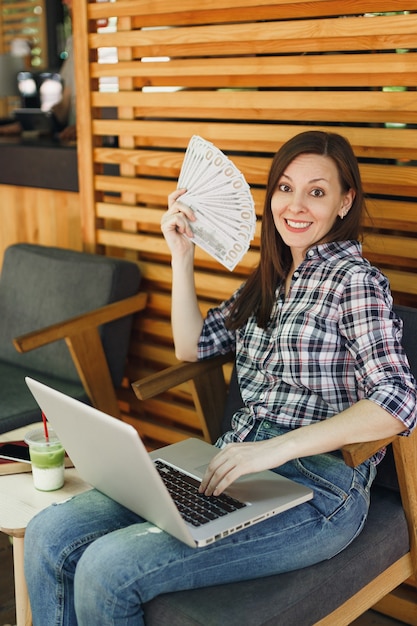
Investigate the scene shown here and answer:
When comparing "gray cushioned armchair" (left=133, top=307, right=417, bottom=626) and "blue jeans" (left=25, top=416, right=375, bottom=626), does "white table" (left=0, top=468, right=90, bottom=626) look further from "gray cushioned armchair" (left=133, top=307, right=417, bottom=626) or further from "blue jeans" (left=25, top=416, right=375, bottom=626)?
"gray cushioned armchair" (left=133, top=307, right=417, bottom=626)

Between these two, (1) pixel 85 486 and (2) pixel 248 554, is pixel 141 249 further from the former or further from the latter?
(2) pixel 248 554

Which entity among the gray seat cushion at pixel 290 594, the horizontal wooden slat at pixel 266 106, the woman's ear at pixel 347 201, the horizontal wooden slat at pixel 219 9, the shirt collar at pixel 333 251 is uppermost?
the horizontal wooden slat at pixel 219 9

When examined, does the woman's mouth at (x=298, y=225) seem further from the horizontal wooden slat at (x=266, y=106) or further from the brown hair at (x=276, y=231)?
the horizontal wooden slat at (x=266, y=106)

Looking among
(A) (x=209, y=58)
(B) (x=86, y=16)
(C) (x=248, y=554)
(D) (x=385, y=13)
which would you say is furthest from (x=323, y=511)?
(B) (x=86, y=16)

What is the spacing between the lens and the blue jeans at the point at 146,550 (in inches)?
67.5

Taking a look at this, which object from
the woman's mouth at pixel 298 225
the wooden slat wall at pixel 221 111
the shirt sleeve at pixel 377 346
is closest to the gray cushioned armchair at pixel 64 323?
the wooden slat wall at pixel 221 111

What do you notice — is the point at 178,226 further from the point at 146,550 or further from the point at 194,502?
the point at 146,550

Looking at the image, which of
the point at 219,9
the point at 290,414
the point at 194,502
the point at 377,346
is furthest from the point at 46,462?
the point at 219,9

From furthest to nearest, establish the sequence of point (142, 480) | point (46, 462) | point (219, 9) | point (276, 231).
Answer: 1. point (219, 9)
2. point (276, 231)
3. point (46, 462)
4. point (142, 480)

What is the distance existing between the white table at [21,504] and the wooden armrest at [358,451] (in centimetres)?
66

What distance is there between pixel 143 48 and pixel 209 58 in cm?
31

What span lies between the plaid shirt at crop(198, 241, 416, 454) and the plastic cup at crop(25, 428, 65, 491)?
0.41 metres

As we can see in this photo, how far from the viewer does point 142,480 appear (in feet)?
5.55

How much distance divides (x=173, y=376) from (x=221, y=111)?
936 millimetres
